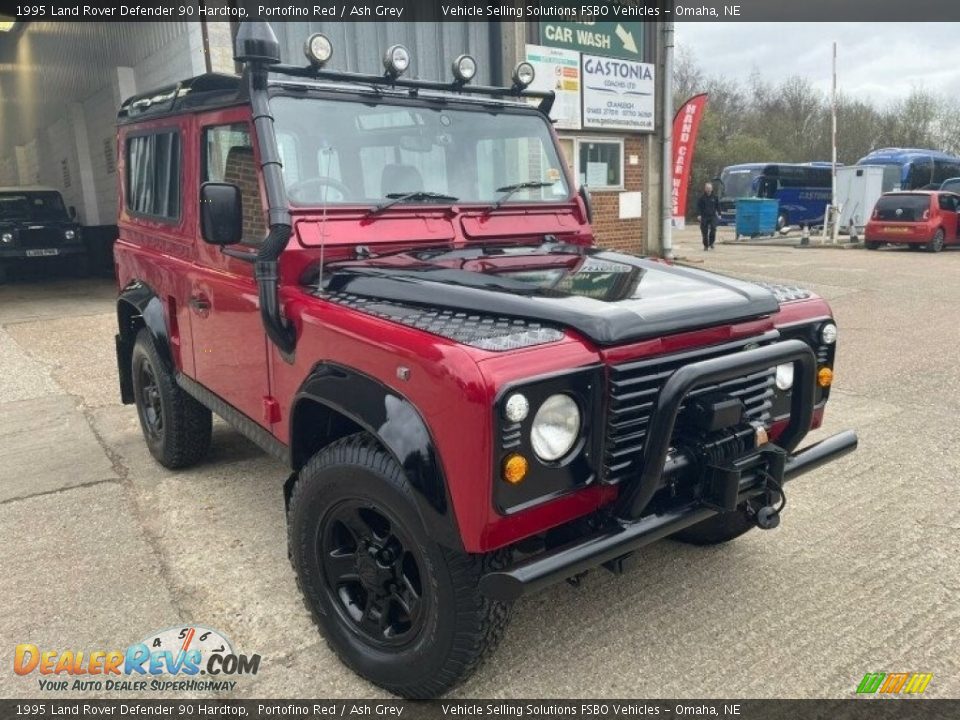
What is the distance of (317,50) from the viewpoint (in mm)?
3115

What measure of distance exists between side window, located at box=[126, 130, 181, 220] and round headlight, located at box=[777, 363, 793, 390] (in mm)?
2930

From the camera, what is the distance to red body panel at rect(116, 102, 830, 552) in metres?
2.04

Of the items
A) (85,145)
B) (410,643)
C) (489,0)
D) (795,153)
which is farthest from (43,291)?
(795,153)

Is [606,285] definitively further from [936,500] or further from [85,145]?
[85,145]

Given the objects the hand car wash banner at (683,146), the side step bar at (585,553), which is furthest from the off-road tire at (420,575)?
the hand car wash banner at (683,146)

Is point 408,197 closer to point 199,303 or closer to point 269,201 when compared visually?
point 269,201

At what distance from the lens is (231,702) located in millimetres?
2531

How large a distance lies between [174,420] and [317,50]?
2255 mm

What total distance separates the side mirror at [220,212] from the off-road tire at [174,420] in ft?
5.43

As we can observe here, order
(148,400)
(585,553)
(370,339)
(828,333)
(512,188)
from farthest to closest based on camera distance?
(148,400), (512,188), (828,333), (370,339), (585,553)

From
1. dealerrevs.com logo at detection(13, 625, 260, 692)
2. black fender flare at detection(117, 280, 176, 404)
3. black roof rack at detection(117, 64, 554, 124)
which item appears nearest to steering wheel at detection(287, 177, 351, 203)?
black roof rack at detection(117, 64, 554, 124)

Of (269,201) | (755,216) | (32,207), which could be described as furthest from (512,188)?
(755,216)

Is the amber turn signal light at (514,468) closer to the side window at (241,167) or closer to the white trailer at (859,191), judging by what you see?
the side window at (241,167)

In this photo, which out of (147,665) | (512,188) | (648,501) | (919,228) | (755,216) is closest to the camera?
(648,501)
